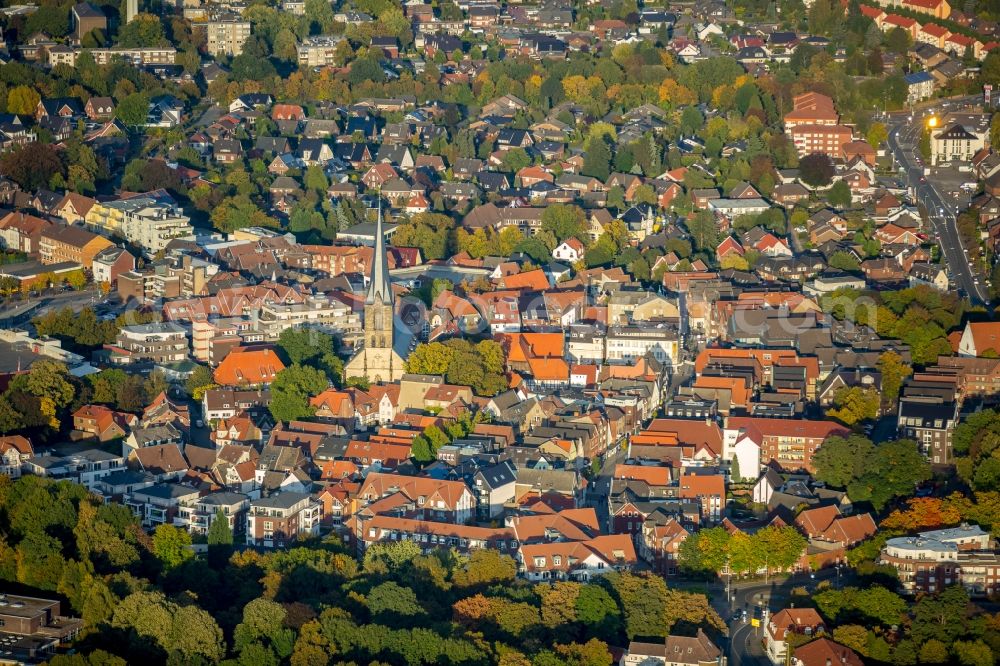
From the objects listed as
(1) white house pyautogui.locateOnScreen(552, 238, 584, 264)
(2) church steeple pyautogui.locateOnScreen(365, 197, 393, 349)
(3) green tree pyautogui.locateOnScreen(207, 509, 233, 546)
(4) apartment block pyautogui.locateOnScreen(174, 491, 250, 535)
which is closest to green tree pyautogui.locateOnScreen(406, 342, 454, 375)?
(2) church steeple pyautogui.locateOnScreen(365, 197, 393, 349)

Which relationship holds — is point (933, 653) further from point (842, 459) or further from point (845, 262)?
point (845, 262)

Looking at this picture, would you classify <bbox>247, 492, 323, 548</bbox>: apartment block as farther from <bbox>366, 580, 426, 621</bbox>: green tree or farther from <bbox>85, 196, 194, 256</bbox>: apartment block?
<bbox>85, 196, 194, 256</bbox>: apartment block

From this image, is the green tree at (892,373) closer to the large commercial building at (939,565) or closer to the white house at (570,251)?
the large commercial building at (939,565)

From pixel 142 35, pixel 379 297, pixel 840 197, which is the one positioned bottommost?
pixel 840 197

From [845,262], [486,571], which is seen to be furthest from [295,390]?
[845,262]

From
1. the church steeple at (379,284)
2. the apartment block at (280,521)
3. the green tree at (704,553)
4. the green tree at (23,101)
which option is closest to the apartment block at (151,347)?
the church steeple at (379,284)

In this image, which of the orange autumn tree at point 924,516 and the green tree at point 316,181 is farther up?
the orange autumn tree at point 924,516
